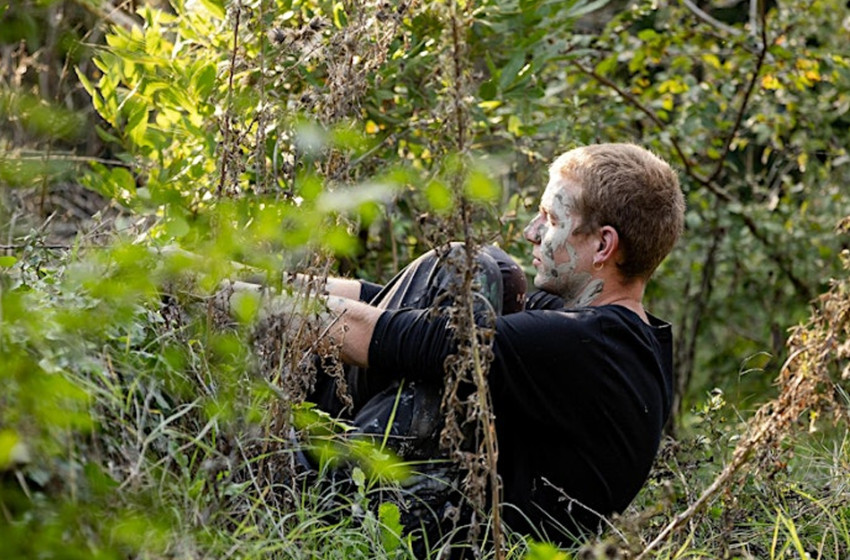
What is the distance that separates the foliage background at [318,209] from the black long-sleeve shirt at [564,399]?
204mm

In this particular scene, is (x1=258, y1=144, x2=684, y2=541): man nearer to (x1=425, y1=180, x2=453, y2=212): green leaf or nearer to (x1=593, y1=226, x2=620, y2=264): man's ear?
(x1=593, y1=226, x2=620, y2=264): man's ear

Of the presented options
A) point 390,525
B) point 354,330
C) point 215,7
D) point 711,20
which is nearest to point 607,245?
point 354,330

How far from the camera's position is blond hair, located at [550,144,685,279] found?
141 inches

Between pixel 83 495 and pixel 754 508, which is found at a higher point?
pixel 83 495

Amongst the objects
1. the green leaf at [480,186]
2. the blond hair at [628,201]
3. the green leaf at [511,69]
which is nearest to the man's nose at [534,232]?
the blond hair at [628,201]

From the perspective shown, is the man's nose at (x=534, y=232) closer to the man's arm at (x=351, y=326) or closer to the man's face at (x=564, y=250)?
the man's face at (x=564, y=250)

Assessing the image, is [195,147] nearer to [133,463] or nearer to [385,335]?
[385,335]

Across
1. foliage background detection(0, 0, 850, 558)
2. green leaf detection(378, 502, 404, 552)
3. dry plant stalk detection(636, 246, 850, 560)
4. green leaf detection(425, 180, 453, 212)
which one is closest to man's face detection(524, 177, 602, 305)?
foliage background detection(0, 0, 850, 558)

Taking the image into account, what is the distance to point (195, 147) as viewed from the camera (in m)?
4.21

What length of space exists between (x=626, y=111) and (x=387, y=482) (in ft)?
12.2

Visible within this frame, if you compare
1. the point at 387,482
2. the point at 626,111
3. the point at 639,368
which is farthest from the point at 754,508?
the point at 626,111

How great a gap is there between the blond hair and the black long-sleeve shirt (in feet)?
0.72

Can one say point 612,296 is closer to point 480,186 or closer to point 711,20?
point 480,186

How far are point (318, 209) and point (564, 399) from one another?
3.53ft
